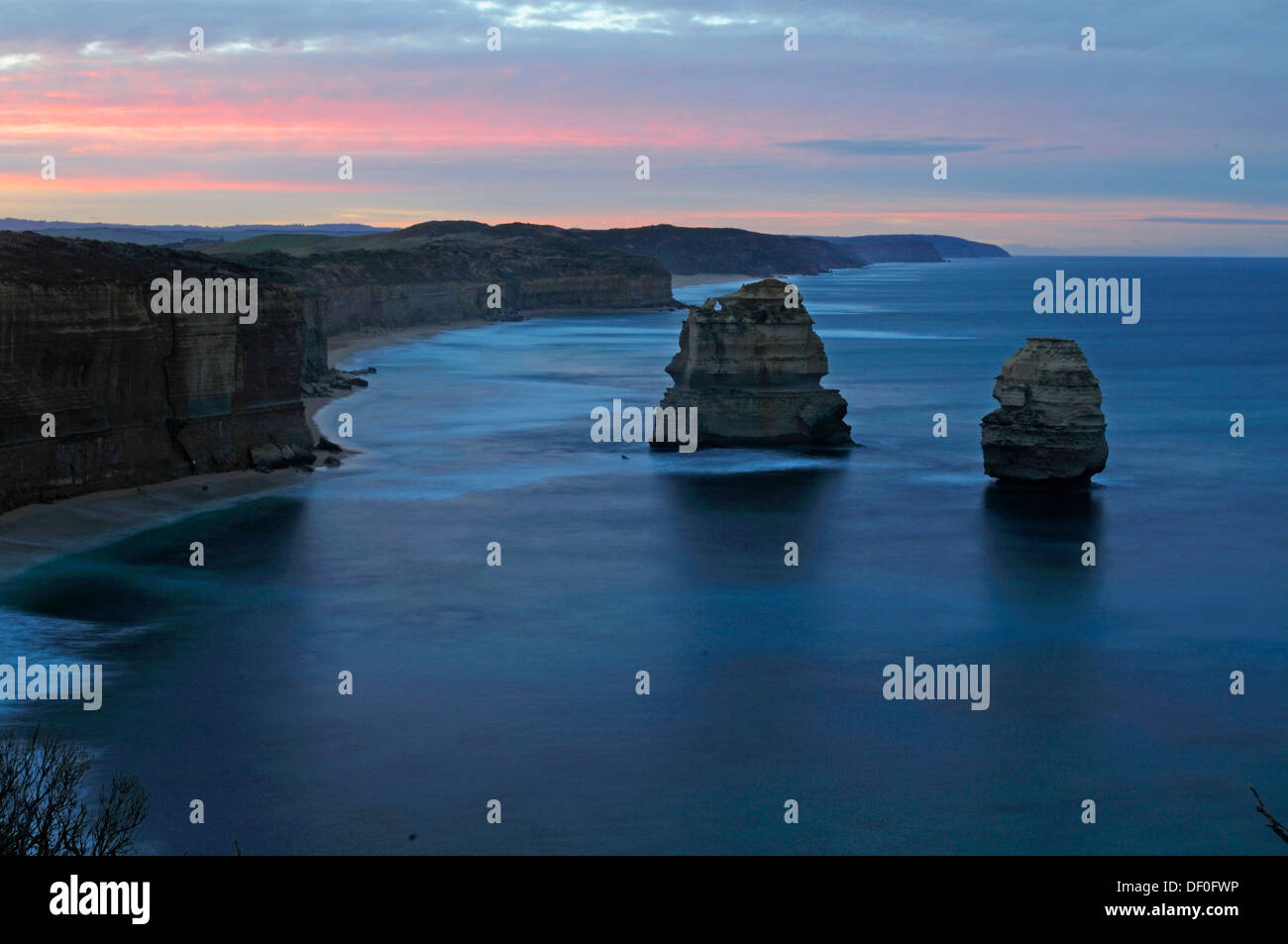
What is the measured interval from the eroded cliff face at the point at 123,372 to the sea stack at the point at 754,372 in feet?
51.4

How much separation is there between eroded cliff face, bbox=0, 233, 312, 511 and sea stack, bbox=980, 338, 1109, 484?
84.8 ft

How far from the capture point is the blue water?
24.6m

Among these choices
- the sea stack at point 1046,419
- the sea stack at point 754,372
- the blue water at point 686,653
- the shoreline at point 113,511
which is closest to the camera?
the blue water at point 686,653

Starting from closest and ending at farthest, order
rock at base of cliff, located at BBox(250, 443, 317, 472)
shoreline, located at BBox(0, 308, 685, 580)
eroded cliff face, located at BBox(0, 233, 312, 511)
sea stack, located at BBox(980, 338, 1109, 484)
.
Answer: shoreline, located at BBox(0, 308, 685, 580), eroded cliff face, located at BBox(0, 233, 312, 511), sea stack, located at BBox(980, 338, 1109, 484), rock at base of cliff, located at BBox(250, 443, 317, 472)

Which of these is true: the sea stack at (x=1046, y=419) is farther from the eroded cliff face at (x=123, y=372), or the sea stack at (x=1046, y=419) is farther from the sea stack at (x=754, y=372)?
the eroded cliff face at (x=123, y=372)

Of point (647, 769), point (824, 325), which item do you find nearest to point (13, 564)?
point (647, 769)

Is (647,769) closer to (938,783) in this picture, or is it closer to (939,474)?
(938,783)

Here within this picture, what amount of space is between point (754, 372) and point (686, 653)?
27.6 metres

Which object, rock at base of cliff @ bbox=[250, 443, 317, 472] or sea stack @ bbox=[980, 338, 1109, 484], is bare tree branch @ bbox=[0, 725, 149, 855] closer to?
rock at base of cliff @ bbox=[250, 443, 317, 472]

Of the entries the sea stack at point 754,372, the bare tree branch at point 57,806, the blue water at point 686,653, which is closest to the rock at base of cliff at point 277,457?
the blue water at point 686,653

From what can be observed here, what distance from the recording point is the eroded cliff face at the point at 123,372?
146 feet

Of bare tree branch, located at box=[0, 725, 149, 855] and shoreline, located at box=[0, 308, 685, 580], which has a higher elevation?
shoreline, located at box=[0, 308, 685, 580]

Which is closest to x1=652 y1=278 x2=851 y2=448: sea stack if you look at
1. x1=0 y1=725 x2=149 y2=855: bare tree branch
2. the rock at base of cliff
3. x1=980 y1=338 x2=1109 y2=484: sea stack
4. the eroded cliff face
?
x1=980 y1=338 x2=1109 y2=484: sea stack

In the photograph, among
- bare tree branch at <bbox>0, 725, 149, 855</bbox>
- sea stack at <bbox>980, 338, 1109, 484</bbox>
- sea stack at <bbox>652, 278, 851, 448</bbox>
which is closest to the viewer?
bare tree branch at <bbox>0, 725, 149, 855</bbox>
